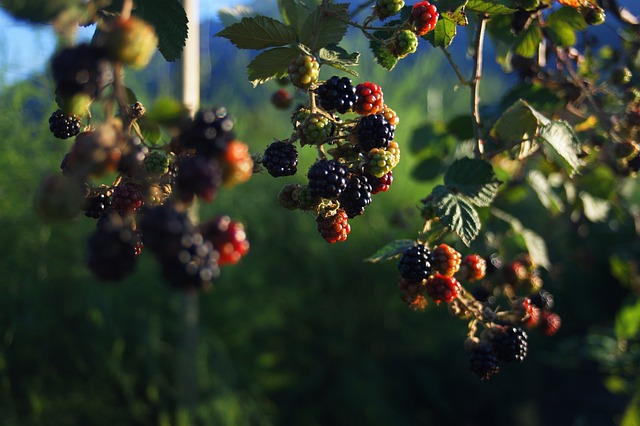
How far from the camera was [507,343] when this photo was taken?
1016 mm

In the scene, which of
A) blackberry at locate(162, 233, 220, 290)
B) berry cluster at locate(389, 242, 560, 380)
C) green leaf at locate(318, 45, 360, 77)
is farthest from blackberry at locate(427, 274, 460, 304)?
blackberry at locate(162, 233, 220, 290)

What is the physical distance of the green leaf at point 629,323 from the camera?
6.45 ft

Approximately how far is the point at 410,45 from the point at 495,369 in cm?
54

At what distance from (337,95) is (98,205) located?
35cm

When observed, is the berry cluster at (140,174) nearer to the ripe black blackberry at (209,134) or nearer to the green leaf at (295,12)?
the ripe black blackberry at (209,134)

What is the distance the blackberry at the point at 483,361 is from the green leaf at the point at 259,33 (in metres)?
0.58

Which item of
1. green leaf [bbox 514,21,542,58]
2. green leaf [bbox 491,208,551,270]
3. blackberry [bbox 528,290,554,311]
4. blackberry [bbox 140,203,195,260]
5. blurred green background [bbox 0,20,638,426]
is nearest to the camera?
blackberry [bbox 140,203,195,260]

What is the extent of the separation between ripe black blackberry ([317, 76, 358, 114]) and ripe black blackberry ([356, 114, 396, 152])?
Result: 0.15 ft

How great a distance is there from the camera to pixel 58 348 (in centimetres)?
322

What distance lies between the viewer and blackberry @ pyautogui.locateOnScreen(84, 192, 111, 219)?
751mm

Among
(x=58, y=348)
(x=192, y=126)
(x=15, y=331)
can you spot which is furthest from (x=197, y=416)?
(x=192, y=126)

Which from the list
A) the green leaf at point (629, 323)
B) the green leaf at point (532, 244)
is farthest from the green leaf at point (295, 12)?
the green leaf at point (629, 323)

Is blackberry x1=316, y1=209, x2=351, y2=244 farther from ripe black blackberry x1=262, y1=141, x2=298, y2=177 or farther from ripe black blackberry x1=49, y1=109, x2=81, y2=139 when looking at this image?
ripe black blackberry x1=49, y1=109, x2=81, y2=139

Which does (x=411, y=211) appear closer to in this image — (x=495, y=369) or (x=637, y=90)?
(x=637, y=90)
